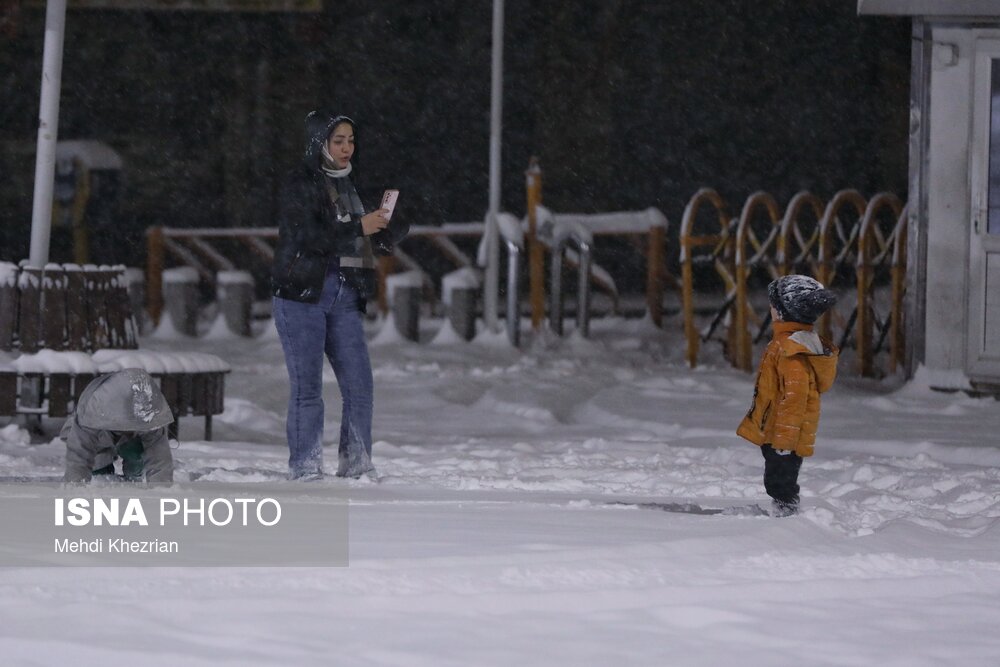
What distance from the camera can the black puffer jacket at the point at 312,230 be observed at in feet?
22.5

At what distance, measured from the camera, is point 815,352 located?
6156mm

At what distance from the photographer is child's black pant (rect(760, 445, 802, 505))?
6226mm

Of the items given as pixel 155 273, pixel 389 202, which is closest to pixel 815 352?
pixel 389 202

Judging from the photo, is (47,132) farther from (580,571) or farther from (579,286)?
(579,286)

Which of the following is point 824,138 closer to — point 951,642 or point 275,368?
point 275,368

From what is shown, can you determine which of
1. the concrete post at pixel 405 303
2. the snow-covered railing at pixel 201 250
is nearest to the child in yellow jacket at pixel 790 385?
the concrete post at pixel 405 303

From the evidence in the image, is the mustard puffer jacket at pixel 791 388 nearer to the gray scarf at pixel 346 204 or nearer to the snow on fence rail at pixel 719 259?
the gray scarf at pixel 346 204

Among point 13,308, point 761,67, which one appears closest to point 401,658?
point 13,308

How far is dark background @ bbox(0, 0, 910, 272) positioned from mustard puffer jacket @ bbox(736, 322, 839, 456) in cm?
1327

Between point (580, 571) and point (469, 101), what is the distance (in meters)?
15.9

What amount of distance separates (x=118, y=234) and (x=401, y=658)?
15.9m

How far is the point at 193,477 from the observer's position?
6988mm

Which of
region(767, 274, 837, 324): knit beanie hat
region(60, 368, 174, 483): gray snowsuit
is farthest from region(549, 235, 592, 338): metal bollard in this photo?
region(60, 368, 174, 483): gray snowsuit

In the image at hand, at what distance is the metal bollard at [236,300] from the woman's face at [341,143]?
8767 millimetres
